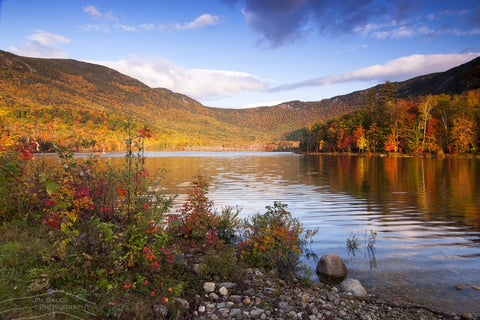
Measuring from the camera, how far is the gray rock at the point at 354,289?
5.68m

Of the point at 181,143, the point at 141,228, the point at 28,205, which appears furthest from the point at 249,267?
the point at 181,143

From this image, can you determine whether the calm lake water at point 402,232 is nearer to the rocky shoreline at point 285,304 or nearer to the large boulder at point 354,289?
the large boulder at point 354,289

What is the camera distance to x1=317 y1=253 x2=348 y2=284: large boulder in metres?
6.71

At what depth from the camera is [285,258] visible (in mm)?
6387

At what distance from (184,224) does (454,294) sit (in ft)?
21.5

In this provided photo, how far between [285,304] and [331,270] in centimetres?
249

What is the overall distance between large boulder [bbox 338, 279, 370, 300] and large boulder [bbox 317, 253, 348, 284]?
57cm

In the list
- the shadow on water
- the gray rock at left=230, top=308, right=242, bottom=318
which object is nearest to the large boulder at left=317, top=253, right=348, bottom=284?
the shadow on water

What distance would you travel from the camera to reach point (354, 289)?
5805 millimetres

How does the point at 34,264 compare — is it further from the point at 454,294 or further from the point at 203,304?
the point at 454,294

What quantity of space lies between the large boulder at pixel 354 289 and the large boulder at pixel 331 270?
1.87ft

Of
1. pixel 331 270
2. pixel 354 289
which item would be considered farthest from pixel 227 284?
pixel 331 270

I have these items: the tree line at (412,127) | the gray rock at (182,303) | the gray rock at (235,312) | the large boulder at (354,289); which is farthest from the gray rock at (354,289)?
the tree line at (412,127)

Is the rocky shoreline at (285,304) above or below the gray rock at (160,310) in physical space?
below
